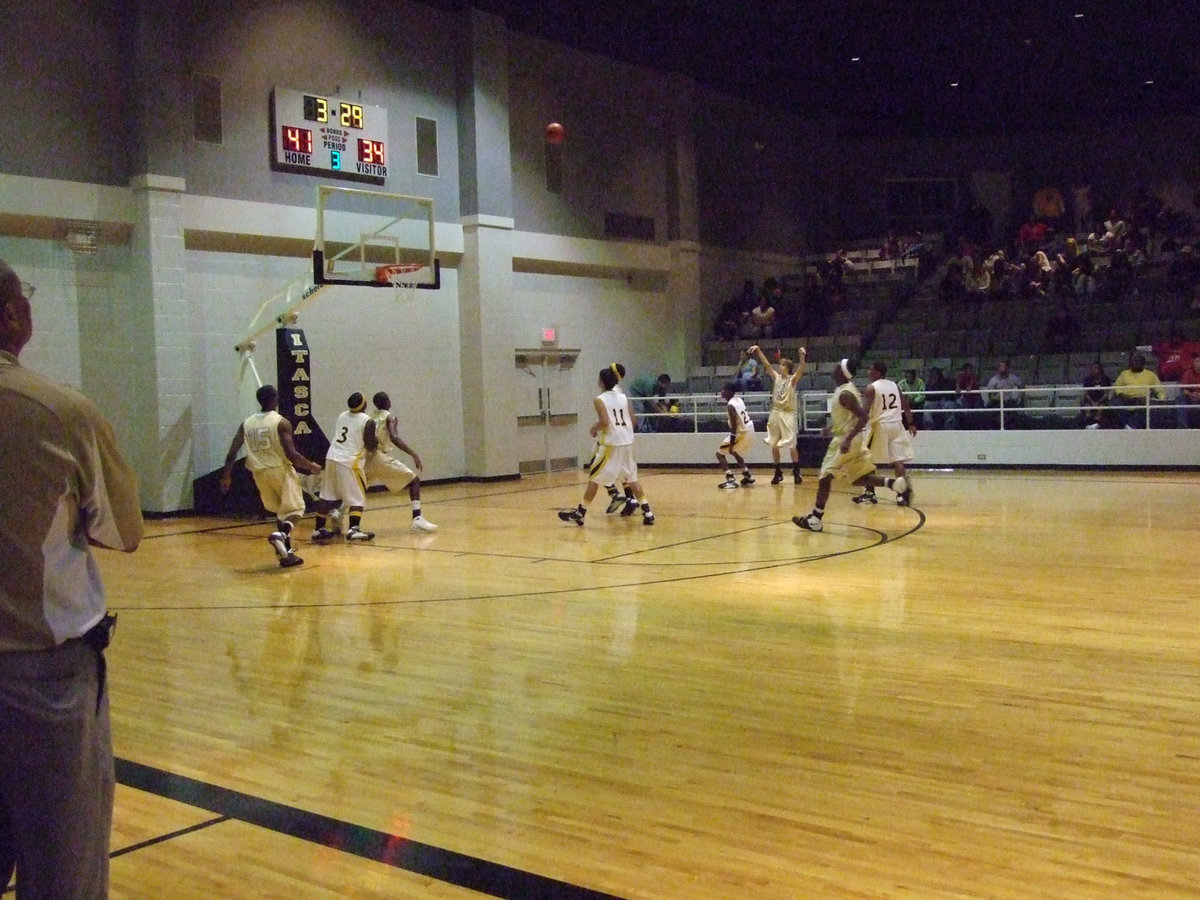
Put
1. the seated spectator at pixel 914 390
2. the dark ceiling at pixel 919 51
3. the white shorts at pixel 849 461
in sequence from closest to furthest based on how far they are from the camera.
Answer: the white shorts at pixel 849 461 → the seated spectator at pixel 914 390 → the dark ceiling at pixel 919 51

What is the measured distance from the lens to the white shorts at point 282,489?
10.5 meters

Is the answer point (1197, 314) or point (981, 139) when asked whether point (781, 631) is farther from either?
point (981, 139)

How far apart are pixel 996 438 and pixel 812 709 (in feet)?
43.8

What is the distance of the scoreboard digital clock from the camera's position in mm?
15617

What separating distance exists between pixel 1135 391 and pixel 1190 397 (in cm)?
71

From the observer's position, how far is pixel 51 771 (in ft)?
7.67

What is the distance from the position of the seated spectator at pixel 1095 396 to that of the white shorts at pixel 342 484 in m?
10.5

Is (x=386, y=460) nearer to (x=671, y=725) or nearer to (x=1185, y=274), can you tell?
(x=671, y=725)

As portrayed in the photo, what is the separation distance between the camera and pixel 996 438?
17.4 metres

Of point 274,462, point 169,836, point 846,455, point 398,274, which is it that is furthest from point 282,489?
point 169,836

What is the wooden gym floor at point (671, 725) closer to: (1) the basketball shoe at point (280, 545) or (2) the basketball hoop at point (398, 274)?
(1) the basketball shoe at point (280, 545)

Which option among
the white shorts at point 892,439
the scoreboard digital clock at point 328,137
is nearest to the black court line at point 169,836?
the white shorts at point 892,439

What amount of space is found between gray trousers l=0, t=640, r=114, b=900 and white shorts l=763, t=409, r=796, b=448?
1424 centimetres

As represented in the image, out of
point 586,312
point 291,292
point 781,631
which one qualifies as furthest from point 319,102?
point 781,631
